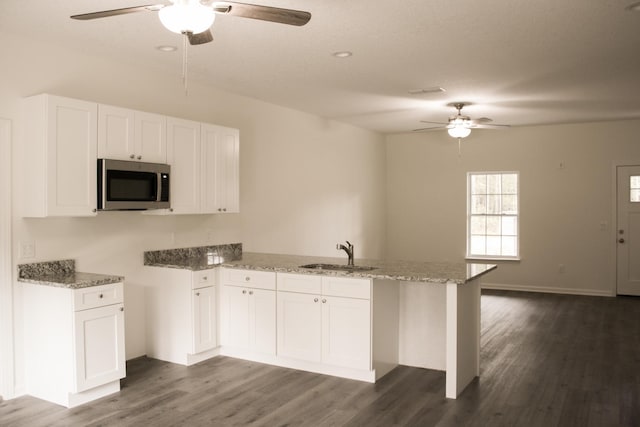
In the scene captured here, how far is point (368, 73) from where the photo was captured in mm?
5016

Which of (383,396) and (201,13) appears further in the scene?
(383,396)

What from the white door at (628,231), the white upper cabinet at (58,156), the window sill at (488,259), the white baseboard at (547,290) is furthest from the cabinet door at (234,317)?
the white door at (628,231)

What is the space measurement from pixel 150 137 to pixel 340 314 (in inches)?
82.2

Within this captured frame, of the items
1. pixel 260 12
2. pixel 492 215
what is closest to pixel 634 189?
pixel 492 215

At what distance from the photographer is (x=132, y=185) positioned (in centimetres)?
423

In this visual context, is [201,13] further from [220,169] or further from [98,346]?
[220,169]

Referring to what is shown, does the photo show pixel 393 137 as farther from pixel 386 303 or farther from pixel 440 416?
pixel 440 416

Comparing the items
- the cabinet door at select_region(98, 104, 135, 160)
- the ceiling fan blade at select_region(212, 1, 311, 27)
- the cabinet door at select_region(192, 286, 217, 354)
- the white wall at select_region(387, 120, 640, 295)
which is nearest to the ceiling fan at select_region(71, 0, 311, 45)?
the ceiling fan blade at select_region(212, 1, 311, 27)

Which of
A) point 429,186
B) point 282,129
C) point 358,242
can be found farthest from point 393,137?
point 282,129

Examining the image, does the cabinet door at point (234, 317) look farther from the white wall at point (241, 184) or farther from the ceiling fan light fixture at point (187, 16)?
the ceiling fan light fixture at point (187, 16)

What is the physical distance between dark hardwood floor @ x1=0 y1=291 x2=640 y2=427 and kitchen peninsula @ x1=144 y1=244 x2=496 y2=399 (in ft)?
0.43

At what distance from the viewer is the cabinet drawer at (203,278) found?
14.8ft

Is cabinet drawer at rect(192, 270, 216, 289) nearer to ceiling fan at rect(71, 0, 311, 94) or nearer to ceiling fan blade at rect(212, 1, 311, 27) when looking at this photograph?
ceiling fan at rect(71, 0, 311, 94)

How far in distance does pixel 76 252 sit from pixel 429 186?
6.26 m
